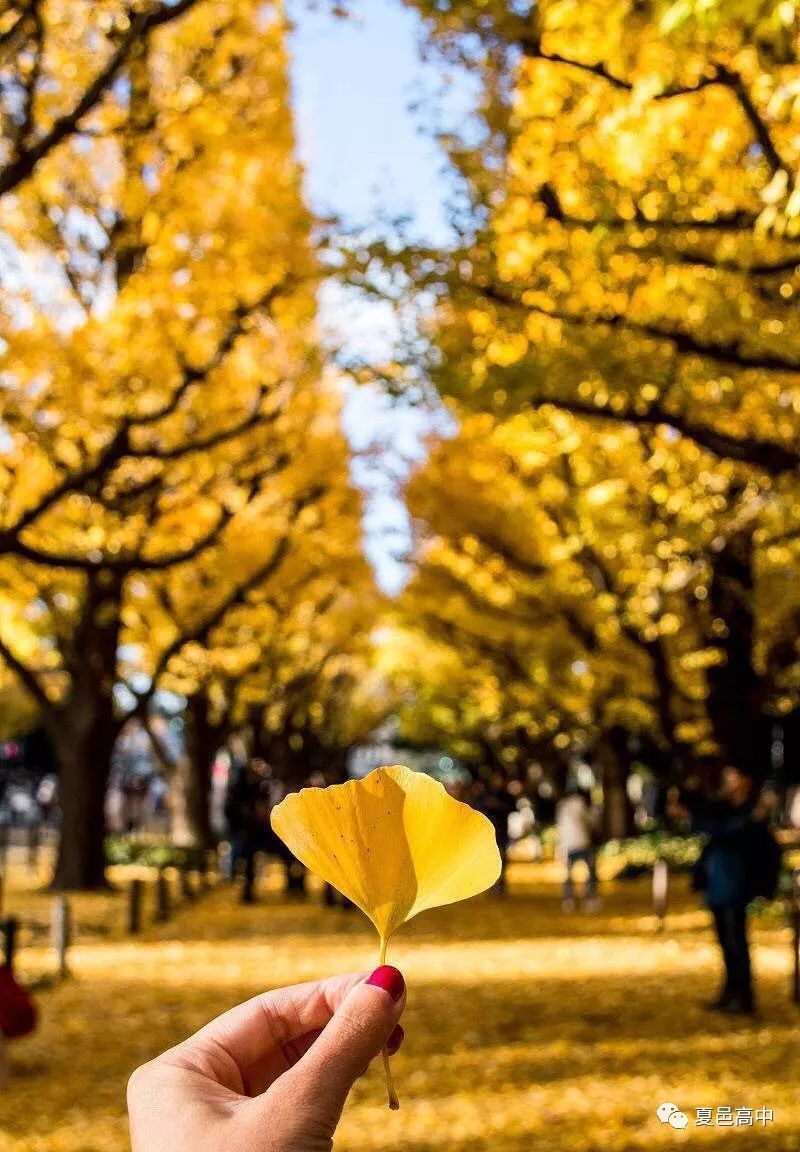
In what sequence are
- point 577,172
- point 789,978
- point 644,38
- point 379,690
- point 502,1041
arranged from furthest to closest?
point 379,690 → point 789,978 → point 502,1041 → point 577,172 → point 644,38

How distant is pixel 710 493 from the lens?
1139 centimetres

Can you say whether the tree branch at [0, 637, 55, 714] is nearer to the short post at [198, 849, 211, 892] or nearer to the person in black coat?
the short post at [198, 849, 211, 892]

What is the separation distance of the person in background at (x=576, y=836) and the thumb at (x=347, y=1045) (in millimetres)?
16685

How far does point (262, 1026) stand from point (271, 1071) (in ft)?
0.24

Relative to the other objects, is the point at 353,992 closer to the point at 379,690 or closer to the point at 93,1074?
the point at 93,1074

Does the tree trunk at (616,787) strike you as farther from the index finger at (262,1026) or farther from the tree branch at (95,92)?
the index finger at (262,1026)

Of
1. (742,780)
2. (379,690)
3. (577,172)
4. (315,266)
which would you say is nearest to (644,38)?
(577,172)

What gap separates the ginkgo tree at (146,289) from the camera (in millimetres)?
10141

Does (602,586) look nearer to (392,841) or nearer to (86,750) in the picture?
(86,750)

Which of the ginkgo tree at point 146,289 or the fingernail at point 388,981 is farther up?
the ginkgo tree at point 146,289

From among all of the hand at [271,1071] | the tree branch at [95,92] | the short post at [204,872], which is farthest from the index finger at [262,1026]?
the short post at [204,872]

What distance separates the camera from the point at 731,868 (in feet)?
30.5

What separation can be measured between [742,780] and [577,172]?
4.13m

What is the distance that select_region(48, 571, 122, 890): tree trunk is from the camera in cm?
1900
